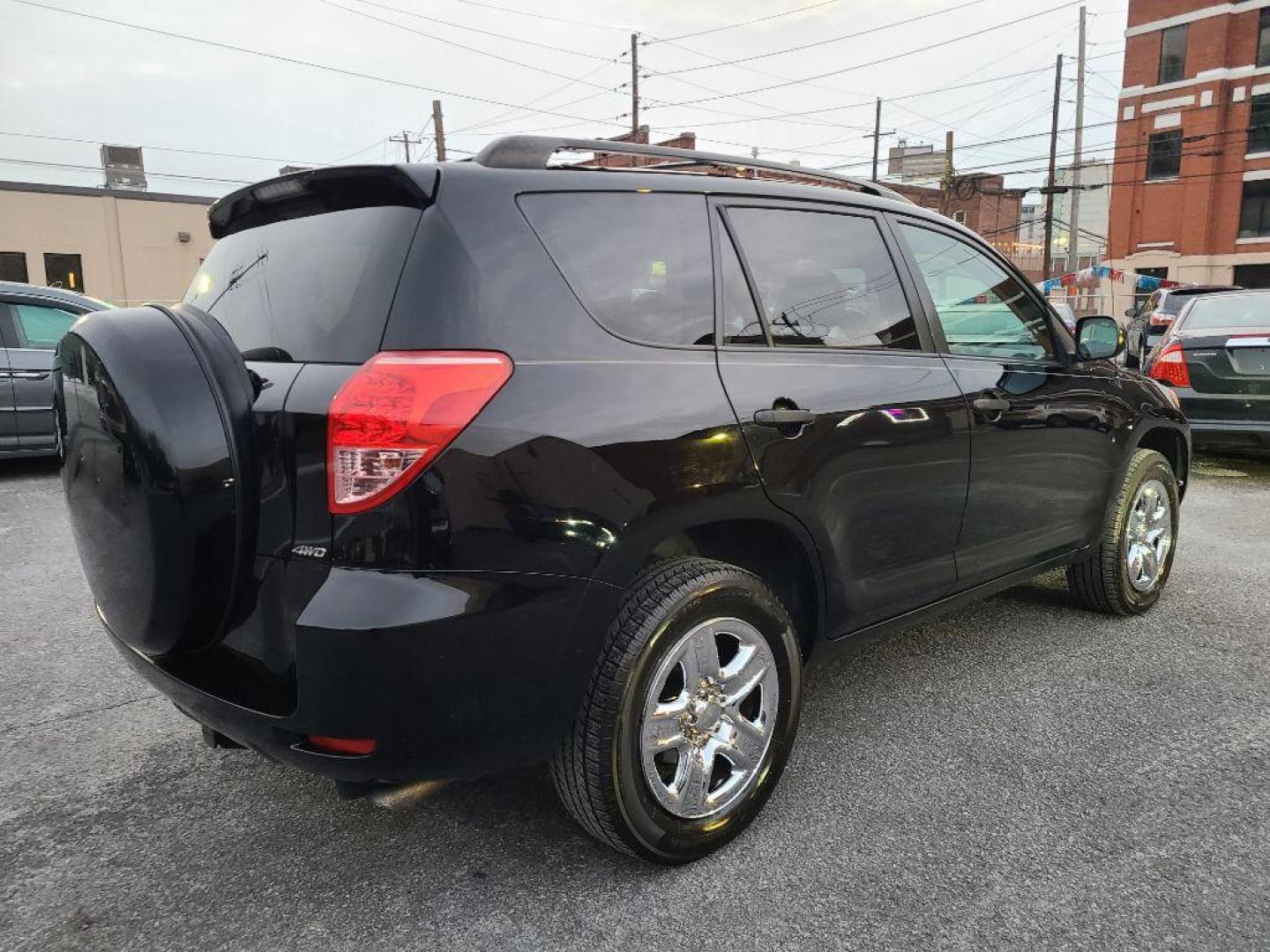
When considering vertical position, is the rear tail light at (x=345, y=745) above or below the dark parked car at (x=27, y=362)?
below

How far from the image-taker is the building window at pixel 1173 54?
35.7m

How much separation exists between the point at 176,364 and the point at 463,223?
2.28 feet

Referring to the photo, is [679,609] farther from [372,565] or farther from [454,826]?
[454,826]

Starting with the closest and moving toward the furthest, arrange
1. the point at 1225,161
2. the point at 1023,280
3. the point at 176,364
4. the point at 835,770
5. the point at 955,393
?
the point at 176,364 → the point at 835,770 → the point at 955,393 → the point at 1023,280 → the point at 1225,161

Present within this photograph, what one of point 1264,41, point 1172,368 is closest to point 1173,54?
point 1264,41

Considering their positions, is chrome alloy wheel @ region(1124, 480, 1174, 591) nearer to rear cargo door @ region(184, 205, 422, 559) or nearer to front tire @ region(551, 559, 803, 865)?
front tire @ region(551, 559, 803, 865)

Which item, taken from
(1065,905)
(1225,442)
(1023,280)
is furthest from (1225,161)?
(1065,905)

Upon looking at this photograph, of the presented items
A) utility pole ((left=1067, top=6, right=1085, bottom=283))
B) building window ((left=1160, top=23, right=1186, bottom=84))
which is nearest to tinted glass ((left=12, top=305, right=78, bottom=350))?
utility pole ((left=1067, top=6, right=1085, bottom=283))

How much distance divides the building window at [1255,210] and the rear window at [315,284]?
4133cm

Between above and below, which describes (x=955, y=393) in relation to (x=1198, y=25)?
below

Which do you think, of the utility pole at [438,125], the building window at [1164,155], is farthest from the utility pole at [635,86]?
the building window at [1164,155]

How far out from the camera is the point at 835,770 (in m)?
2.78

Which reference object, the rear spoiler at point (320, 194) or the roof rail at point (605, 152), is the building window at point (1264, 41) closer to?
the roof rail at point (605, 152)

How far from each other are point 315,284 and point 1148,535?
394 cm
